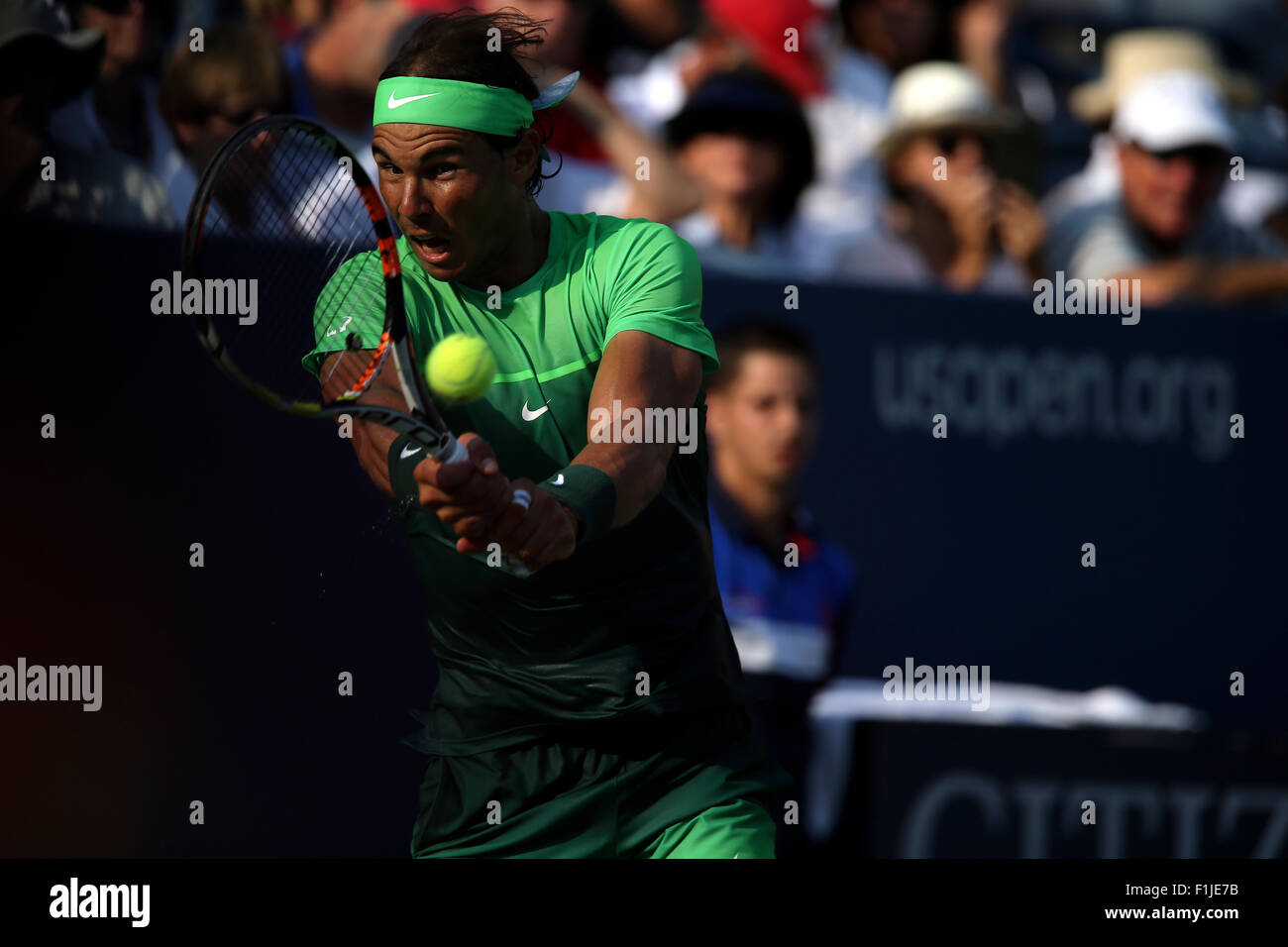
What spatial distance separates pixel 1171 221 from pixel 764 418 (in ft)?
7.33

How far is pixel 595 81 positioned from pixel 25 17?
2162 mm

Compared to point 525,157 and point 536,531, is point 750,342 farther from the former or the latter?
point 536,531

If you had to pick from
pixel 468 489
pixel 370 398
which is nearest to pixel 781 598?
pixel 370 398

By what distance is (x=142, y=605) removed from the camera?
185 inches

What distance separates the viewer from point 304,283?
367 centimetres

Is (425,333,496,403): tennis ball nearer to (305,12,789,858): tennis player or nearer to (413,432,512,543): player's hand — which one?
(413,432,512,543): player's hand

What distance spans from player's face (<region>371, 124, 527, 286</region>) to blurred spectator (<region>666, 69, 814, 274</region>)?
9.98ft

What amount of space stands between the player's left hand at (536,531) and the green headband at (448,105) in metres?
0.69

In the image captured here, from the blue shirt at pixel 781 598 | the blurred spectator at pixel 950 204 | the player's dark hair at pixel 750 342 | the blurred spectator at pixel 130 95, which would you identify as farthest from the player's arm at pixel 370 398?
the blurred spectator at pixel 950 204

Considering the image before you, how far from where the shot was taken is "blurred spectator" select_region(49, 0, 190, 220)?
4871mm

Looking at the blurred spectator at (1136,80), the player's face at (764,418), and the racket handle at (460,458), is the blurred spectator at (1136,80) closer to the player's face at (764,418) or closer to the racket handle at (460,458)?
the player's face at (764,418)

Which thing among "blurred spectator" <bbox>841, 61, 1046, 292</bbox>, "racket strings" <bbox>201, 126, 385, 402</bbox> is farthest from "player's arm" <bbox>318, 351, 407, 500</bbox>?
"blurred spectator" <bbox>841, 61, 1046, 292</bbox>
